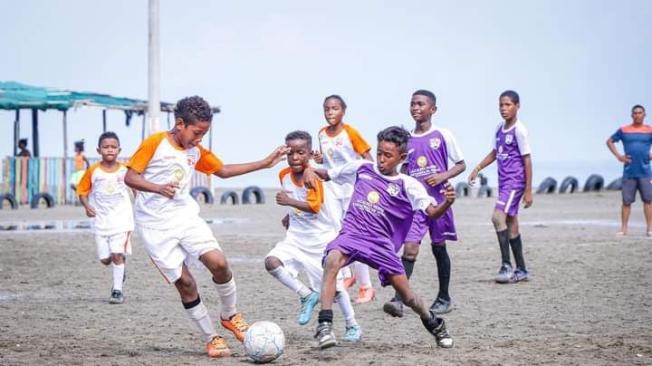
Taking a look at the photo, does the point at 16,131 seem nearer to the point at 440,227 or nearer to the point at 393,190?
the point at 440,227

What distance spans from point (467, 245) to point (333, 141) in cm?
629

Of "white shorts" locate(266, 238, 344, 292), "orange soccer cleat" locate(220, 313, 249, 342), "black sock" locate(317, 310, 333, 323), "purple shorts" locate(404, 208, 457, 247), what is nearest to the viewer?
"black sock" locate(317, 310, 333, 323)

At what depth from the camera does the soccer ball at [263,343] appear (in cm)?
793

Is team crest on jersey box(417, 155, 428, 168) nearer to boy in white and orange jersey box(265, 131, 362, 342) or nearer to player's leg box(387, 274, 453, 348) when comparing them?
boy in white and orange jersey box(265, 131, 362, 342)

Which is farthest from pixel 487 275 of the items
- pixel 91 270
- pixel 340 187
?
pixel 91 270

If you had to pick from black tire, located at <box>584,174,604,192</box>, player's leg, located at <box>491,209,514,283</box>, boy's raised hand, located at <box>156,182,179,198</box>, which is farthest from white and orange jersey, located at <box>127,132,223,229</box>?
black tire, located at <box>584,174,604,192</box>

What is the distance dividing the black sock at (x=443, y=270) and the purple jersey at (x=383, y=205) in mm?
2082

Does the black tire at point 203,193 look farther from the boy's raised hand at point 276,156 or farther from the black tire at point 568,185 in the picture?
the boy's raised hand at point 276,156

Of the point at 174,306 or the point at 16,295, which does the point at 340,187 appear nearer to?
the point at 174,306

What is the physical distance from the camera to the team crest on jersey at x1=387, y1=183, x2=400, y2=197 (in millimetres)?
8758

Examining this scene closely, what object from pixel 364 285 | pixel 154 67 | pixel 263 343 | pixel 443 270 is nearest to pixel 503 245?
pixel 364 285

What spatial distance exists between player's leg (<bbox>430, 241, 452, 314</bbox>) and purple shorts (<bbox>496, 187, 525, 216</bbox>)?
2.18 metres

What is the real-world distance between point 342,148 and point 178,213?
13.0 ft

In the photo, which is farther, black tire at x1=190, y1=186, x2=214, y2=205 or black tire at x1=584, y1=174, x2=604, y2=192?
black tire at x1=584, y1=174, x2=604, y2=192
